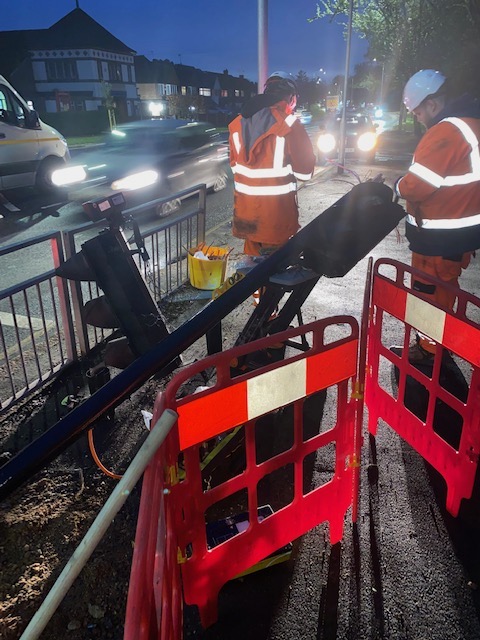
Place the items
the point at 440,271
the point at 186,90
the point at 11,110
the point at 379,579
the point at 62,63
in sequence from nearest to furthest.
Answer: the point at 379,579, the point at 440,271, the point at 11,110, the point at 62,63, the point at 186,90

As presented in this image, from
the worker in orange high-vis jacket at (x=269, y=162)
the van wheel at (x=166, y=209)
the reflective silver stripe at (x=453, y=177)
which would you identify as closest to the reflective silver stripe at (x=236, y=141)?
the worker in orange high-vis jacket at (x=269, y=162)

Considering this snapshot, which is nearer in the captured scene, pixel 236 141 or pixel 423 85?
pixel 423 85

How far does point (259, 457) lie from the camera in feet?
11.1

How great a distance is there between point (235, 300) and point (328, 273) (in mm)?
804

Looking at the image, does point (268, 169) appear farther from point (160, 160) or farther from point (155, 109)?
point (155, 109)

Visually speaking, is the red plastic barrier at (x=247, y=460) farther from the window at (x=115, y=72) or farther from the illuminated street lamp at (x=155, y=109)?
the window at (x=115, y=72)

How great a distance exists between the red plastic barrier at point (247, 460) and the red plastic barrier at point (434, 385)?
2.15 feet

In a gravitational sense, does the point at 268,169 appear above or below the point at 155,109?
below

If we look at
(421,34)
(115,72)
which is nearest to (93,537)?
(421,34)

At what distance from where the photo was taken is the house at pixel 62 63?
49406 millimetres

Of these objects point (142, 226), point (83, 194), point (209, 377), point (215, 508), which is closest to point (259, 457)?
point (215, 508)

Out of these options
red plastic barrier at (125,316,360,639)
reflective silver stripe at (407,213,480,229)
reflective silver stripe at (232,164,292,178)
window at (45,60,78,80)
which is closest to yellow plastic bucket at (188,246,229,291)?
reflective silver stripe at (232,164,292,178)

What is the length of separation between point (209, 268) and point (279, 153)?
1753mm

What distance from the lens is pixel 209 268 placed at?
5.80m
